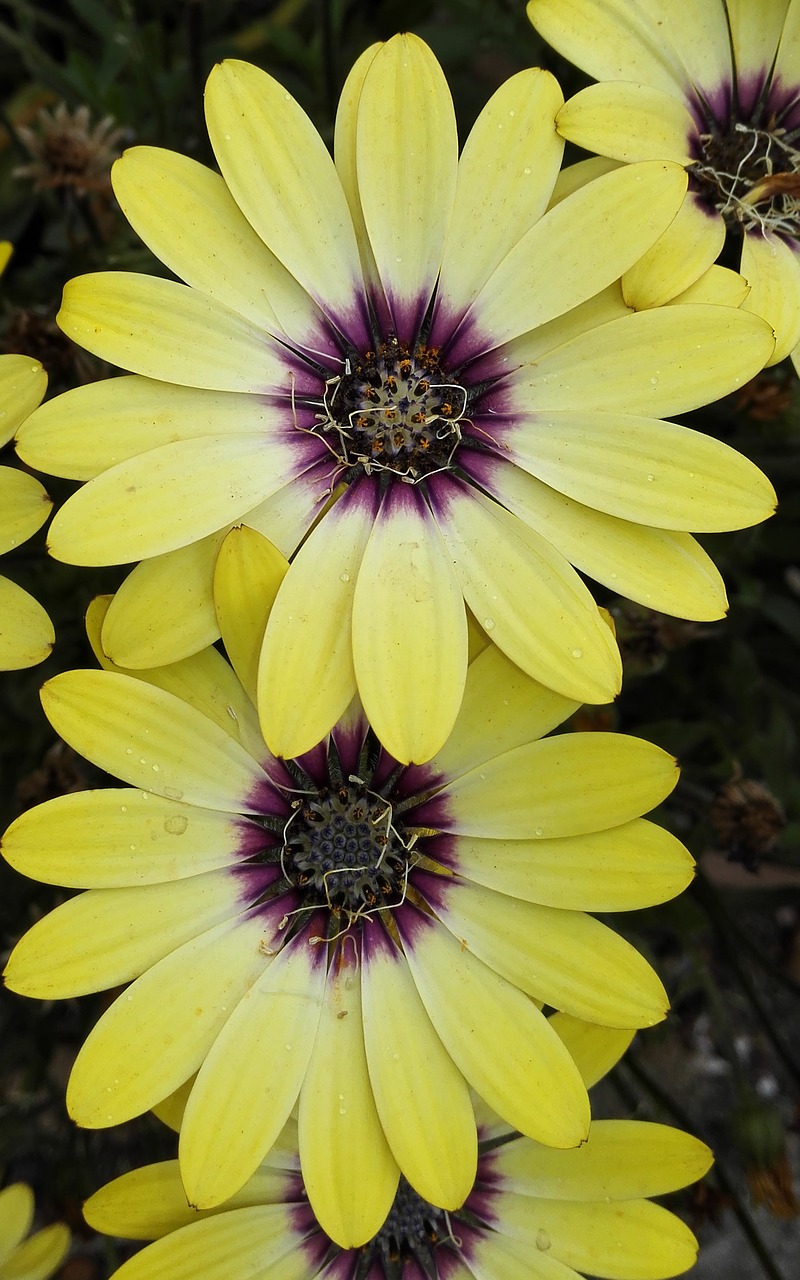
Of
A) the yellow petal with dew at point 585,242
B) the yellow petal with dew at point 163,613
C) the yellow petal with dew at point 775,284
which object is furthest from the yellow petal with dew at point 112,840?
the yellow petal with dew at point 775,284

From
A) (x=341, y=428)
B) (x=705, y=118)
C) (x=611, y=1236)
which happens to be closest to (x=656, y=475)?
(x=341, y=428)

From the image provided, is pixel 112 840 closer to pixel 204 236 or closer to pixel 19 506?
pixel 19 506

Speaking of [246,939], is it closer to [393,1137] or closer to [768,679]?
[393,1137]

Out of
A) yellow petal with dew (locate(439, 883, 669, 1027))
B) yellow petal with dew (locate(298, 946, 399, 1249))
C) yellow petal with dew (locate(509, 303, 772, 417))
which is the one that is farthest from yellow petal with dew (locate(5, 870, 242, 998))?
yellow petal with dew (locate(509, 303, 772, 417))

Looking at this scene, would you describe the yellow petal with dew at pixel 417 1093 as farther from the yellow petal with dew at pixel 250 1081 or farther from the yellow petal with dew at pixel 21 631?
the yellow petal with dew at pixel 21 631

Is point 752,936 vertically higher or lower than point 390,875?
lower

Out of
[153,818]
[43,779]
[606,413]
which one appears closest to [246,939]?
[153,818]
